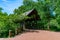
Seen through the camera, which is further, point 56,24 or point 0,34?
point 56,24

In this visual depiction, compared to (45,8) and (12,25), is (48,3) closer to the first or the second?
(45,8)

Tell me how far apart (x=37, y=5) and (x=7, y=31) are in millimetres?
11040

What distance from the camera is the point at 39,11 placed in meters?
28.1

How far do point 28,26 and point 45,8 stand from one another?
426 centimetres

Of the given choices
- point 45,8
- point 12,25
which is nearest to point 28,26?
point 45,8

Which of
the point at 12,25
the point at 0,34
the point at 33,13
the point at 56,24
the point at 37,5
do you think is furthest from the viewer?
the point at 37,5

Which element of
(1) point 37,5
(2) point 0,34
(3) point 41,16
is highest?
(1) point 37,5

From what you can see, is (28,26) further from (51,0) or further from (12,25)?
(12,25)

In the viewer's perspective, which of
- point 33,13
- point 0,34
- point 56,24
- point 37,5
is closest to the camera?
point 0,34

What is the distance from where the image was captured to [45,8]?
28.0m

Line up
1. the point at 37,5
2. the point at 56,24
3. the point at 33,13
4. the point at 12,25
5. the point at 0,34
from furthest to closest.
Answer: the point at 37,5 < the point at 33,13 < the point at 56,24 < the point at 12,25 < the point at 0,34

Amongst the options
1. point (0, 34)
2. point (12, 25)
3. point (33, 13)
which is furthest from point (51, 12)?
point (0, 34)

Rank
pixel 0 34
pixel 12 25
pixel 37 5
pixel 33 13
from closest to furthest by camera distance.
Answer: pixel 0 34, pixel 12 25, pixel 33 13, pixel 37 5

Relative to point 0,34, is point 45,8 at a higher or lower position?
higher
